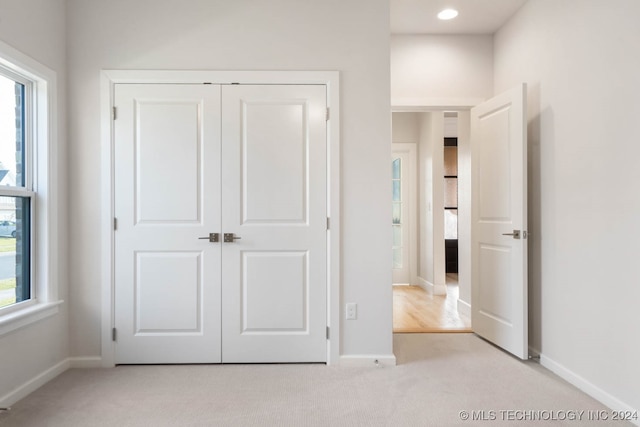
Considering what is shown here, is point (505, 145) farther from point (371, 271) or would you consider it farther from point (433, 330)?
point (433, 330)

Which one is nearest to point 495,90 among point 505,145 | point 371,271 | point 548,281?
point 505,145

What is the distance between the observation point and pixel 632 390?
6.84 feet

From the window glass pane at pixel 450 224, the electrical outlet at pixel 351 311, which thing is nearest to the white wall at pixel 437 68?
the electrical outlet at pixel 351 311

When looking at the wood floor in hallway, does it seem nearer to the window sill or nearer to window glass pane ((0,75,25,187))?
the window sill

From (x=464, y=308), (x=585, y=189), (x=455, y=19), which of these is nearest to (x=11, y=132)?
(x=455, y=19)

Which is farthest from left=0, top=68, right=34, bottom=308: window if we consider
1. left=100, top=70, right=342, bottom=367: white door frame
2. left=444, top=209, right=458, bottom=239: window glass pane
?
left=444, top=209, right=458, bottom=239: window glass pane

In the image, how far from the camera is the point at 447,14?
10.8ft

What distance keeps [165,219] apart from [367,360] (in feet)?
5.76

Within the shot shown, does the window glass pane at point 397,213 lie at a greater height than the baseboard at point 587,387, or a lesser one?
greater

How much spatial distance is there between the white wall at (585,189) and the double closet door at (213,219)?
1.63 metres

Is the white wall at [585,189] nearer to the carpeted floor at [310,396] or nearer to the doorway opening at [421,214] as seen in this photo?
the carpeted floor at [310,396]

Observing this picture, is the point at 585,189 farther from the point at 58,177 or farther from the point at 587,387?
the point at 58,177

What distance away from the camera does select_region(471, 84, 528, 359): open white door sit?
2.89 m

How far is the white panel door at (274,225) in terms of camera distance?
9.24ft
